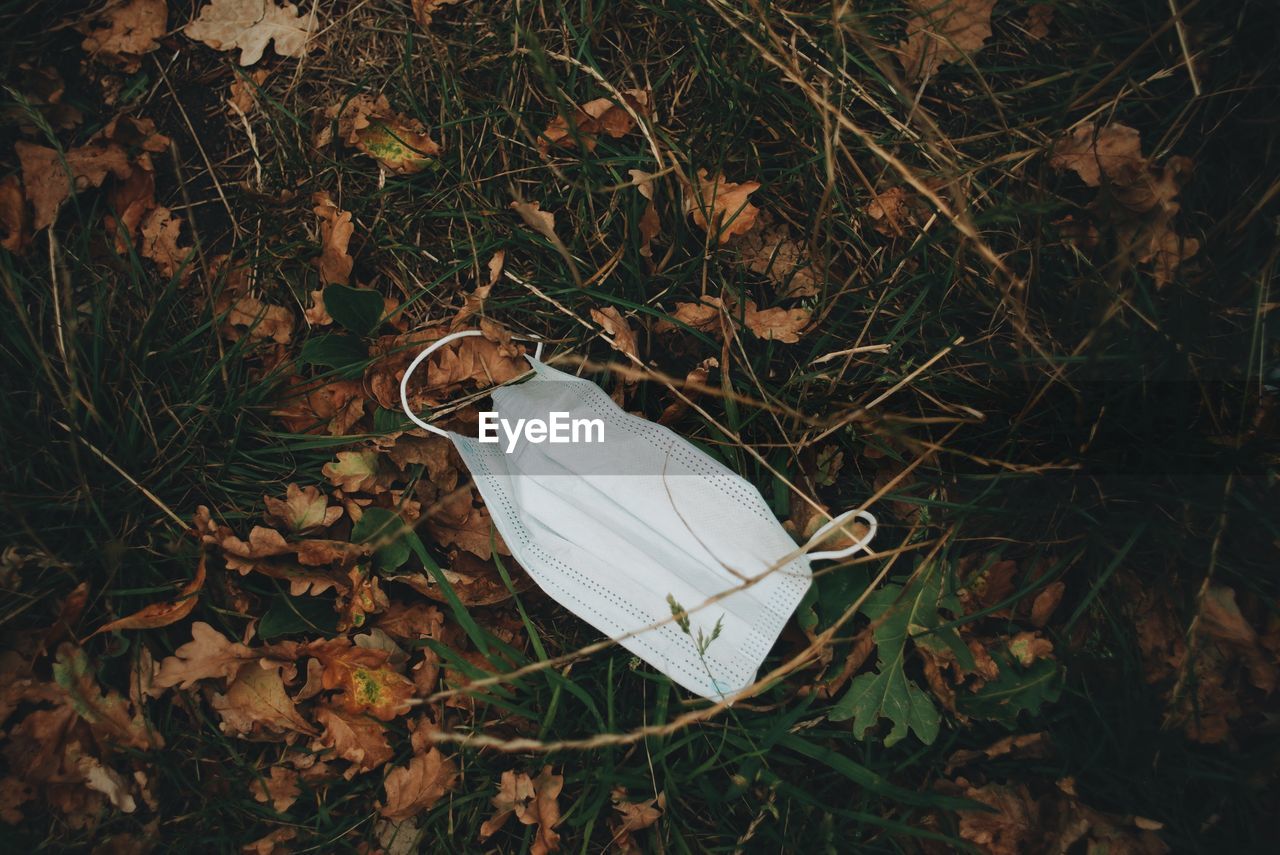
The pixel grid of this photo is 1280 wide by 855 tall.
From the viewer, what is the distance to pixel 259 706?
7.13ft

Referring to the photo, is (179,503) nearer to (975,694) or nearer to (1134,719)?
(975,694)

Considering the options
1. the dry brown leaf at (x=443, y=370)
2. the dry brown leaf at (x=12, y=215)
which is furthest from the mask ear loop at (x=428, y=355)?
the dry brown leaf at (x=12, y=215)

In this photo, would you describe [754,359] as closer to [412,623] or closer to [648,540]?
[648,540]

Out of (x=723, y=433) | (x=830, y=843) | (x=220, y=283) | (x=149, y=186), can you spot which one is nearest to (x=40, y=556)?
(x=220, y=283)

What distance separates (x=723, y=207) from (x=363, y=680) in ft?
5.67

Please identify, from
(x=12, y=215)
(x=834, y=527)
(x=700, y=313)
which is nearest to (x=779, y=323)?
(x=700, y=313)

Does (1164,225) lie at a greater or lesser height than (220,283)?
greater

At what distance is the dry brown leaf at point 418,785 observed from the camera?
2.13 m

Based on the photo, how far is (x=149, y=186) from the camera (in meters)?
2.40

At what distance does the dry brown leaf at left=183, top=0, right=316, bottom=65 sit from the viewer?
242 centimetres

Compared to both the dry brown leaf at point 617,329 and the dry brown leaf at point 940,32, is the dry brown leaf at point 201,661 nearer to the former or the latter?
the dry brown leaf at point 617,329

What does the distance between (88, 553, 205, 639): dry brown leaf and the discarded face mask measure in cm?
82

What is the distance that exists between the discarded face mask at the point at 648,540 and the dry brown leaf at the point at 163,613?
0.82 meters

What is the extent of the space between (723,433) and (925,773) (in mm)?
1125
